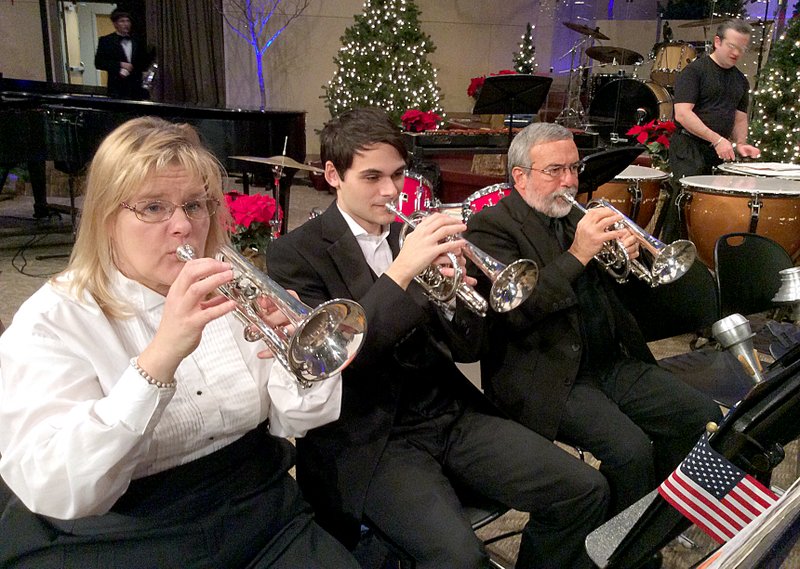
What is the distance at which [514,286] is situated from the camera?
2.34 metres

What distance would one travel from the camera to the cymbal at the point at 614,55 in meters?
10.1

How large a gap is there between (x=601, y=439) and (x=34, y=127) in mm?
5721

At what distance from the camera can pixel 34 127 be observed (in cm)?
591

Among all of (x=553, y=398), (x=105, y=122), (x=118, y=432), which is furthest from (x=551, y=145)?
(x=105, y=122)

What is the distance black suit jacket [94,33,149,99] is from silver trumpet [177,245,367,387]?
7771mm

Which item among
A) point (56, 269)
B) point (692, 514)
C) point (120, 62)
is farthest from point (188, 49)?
point (692, 514)

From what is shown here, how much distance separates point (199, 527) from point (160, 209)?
0.72 m

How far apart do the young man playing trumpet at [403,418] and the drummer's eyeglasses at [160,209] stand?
0.49m

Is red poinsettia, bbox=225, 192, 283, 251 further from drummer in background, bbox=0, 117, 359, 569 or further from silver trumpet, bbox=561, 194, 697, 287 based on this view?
drummer in background, bbox=0, 117, 359, 569

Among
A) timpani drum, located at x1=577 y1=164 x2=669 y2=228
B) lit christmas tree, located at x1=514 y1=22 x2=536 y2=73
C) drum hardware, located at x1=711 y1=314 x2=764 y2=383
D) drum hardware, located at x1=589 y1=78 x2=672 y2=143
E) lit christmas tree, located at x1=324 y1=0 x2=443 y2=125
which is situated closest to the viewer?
drum hardware, located at x1=711 y1=314 x2=764 y2=383

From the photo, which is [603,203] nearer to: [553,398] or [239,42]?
[553,398]

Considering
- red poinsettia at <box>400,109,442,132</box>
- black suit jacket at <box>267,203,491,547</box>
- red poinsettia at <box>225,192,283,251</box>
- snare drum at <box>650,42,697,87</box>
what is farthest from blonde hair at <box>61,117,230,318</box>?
snare drum at <box>650,42,697,87</box>

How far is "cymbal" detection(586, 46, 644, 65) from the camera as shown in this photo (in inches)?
397

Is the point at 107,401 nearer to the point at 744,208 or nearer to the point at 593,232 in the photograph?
the point at 593,232
